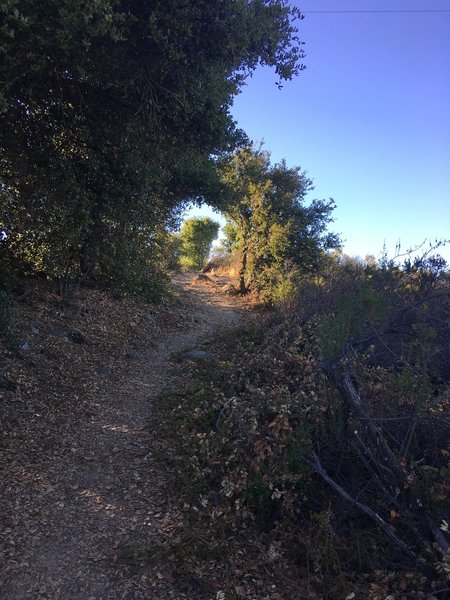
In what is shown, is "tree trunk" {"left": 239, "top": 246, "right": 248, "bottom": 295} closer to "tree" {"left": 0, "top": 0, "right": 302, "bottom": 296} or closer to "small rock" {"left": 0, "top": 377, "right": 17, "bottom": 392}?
"tree" {"left": 0, "top": 0, "right": 302, "bottom": 296}

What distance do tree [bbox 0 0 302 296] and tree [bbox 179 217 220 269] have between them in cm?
1796

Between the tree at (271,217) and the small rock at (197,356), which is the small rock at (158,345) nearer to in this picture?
the small rock at (197,356)

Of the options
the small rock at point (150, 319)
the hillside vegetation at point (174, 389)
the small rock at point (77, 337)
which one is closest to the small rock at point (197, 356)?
the hillside vegetation at point (174, 389)

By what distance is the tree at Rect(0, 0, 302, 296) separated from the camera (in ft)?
15.6

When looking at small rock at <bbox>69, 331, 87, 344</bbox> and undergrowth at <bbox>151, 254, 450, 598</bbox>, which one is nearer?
undergrowth at <bbox>151, 254, 450, 598</bbox>

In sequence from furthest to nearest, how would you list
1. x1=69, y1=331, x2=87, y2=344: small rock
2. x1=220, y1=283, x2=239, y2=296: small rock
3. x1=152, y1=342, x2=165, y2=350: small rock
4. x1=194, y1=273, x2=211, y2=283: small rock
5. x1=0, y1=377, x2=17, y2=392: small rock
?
1. x1=194, y1=273, x2=211, y2=283: small rock
2. x1=220, y1=283, x2=239, y2=296: small rock
3. x1=152, y1=342, x2=165, y2=350: small rock
4. x1=69, y1=331, x2=87, y2=344: small rock
5. x1=0, y1=377, x2=17, y2=392: small rock

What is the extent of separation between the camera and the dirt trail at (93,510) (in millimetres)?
3471

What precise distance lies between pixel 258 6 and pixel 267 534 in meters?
6.40

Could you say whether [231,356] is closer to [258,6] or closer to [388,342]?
[388,342]

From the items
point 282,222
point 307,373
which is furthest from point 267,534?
point 282,222

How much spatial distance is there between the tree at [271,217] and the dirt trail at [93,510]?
513 inches

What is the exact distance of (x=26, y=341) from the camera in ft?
25.3

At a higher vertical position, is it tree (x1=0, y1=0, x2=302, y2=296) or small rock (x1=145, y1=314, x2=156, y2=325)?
tree (x1=0, y1=0, x2=302, y2=296)

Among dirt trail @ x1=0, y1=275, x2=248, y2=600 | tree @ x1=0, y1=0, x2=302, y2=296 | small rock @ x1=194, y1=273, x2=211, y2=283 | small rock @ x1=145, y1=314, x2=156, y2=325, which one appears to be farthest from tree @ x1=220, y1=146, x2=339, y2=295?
dirt trail @ x1=0, y1=275, x2=248, y2=600
